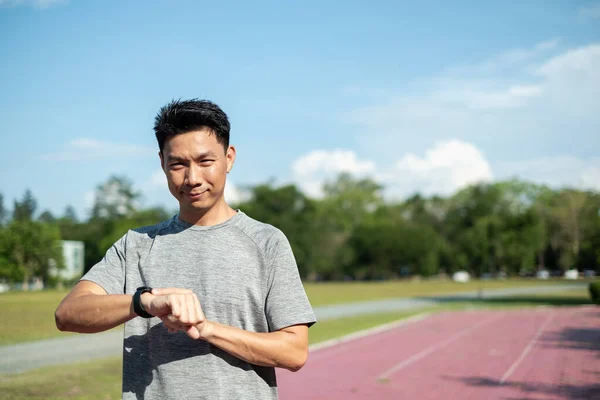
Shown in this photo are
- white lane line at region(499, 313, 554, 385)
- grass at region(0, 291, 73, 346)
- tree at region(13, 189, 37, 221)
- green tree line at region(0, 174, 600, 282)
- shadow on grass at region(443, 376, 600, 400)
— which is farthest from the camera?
tree at region(13, 189, 37, 221)

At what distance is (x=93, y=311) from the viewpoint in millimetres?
1754

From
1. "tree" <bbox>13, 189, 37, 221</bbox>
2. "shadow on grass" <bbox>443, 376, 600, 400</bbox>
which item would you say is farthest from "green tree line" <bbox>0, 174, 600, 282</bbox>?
"shadow on grass" <bbox>443, 376, 600, 400</bbox>

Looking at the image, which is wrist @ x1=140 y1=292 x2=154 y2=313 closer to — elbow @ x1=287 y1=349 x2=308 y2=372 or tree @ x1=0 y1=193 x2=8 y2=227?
elbow @ x1=287 y1=349 x2=308 y2=372

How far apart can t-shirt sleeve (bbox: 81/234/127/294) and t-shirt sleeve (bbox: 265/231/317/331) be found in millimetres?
470

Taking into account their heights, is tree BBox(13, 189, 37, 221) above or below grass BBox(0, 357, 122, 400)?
above

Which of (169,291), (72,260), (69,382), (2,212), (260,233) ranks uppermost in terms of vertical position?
(2,212)

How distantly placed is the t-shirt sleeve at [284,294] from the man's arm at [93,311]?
40 centimetres

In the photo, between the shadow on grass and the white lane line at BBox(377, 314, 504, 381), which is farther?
the white lane line at BBox(377, 314, 504, 381)

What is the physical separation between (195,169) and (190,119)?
155 millimetres

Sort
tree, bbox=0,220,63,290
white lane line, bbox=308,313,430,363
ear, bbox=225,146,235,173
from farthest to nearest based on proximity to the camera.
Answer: tree, bbox=0,220,63,290, white lane line, bbox=308,313,430,363, ear, bbox=225,146,235,173

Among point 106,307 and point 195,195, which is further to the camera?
point 195,195

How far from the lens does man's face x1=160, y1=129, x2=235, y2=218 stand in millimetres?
1897

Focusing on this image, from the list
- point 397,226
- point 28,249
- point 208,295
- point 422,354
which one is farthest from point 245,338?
point 397,226

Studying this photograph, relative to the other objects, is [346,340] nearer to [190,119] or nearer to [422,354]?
[422,354]
